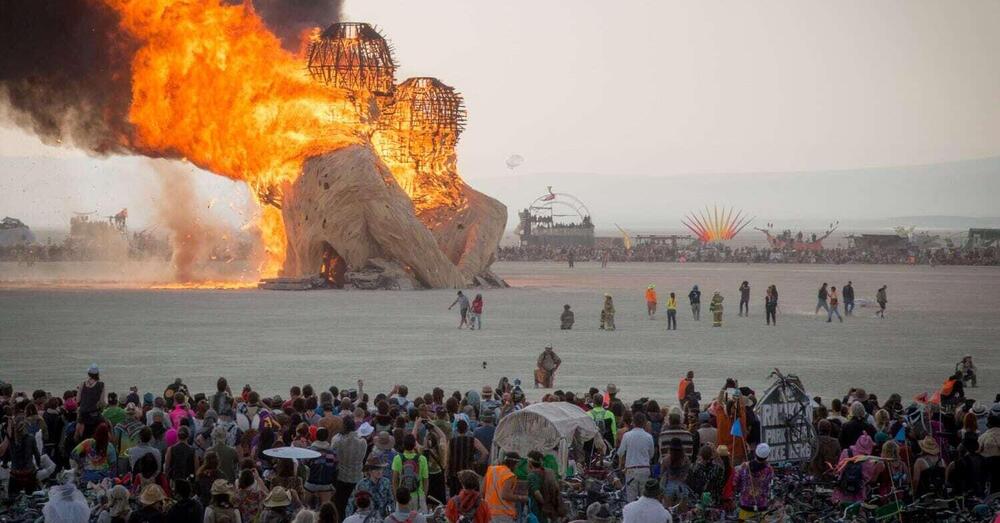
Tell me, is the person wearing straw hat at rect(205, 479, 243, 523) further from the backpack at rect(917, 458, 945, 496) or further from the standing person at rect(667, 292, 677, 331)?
the standing person at rect(667, 292, 677, 331)

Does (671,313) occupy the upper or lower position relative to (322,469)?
upper

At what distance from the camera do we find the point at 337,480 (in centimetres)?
1429

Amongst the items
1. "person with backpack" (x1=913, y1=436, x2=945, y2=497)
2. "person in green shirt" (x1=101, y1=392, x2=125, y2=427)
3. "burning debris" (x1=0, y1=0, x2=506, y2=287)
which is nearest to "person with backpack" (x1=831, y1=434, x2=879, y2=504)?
"person with backpack" (x1=913, y1=436, x2=945, y2=497)

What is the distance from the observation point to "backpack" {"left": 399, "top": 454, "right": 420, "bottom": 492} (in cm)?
1324

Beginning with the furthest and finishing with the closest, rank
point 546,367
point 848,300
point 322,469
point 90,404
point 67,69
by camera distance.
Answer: point 67,69 → point 848,300 → point 546,367 → point 90,404 → point 322,469

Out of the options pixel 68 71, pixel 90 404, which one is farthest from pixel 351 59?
pixel 90 404

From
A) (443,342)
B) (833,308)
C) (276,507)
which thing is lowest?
(443,342)

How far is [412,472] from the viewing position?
13352mm

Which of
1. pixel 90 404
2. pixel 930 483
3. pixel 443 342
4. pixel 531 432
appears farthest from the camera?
pixel 443 342

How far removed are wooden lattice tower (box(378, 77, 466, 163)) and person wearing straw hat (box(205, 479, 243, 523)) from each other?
5658 cm

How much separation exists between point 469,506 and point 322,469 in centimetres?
230

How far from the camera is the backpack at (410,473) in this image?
1324 cm

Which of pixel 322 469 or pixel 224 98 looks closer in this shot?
pixel 322 469

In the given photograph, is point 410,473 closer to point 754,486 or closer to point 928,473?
point 754,486
